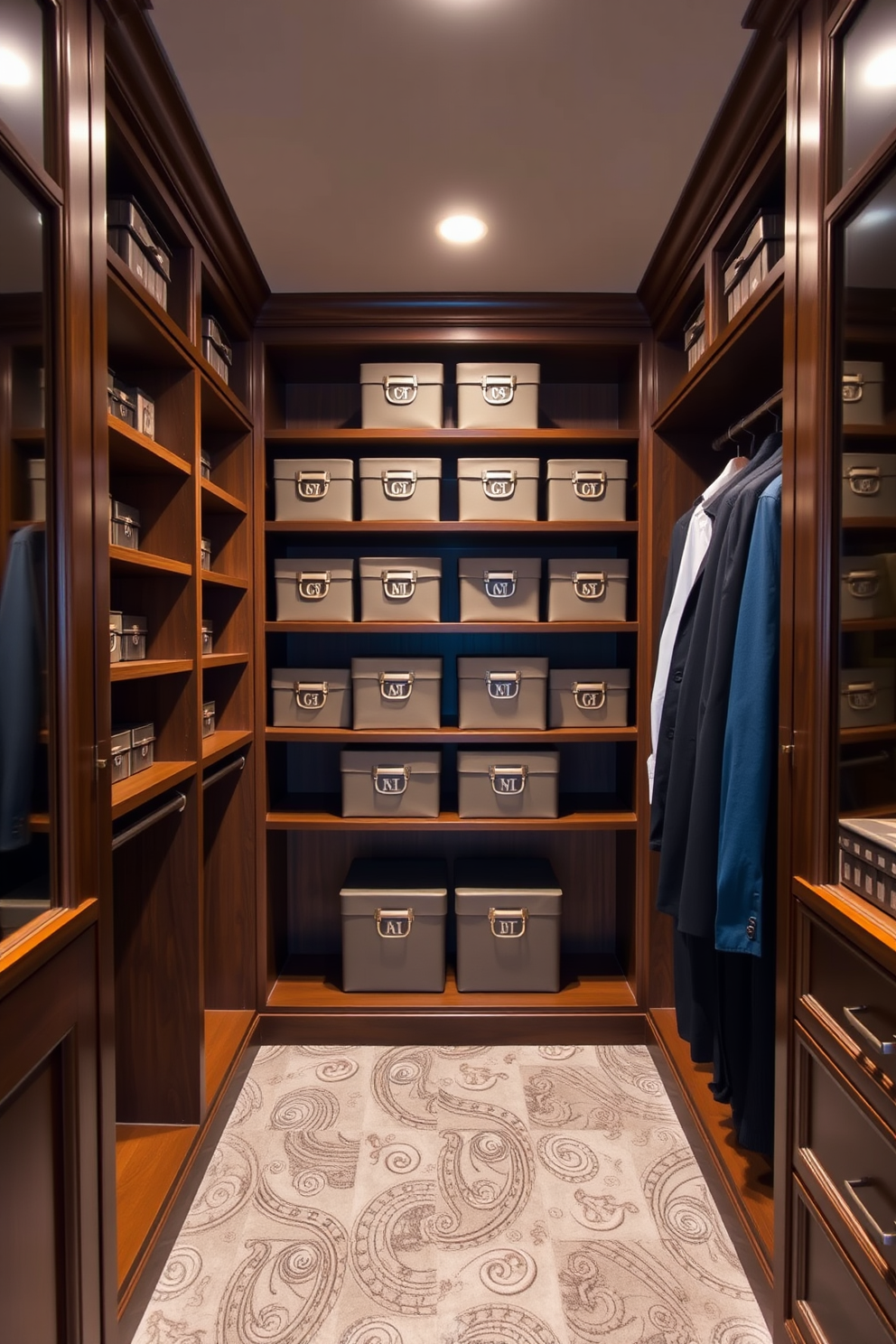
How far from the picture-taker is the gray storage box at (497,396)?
2.41 meters

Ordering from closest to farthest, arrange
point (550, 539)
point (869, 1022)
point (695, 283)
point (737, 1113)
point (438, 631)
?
1. point (869, 1022)
2. point (737, 1113)
3. point (695, 283)
4. point (438, 631)
5. point (550, 539)

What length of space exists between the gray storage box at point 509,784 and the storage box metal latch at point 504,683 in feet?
0.63

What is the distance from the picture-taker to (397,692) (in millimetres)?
2477

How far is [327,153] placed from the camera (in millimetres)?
1664

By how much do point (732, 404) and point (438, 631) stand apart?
106 cm

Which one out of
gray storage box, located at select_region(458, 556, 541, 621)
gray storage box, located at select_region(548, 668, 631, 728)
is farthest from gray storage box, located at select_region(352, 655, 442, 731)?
gray storage box, located at select_region(548, 668, 631, 728)

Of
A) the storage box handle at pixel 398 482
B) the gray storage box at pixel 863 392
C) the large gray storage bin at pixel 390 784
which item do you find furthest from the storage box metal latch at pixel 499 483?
the gray storage box at pixel 863 392

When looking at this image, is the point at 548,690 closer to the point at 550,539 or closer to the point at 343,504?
the point at 550,539

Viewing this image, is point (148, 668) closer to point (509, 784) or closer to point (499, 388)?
point (509, 784)

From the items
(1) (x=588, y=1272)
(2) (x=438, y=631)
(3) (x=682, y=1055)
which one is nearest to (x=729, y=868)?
(1) (x=588, y=1272)

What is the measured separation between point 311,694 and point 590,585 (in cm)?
96

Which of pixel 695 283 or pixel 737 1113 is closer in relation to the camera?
pixel 737 1113

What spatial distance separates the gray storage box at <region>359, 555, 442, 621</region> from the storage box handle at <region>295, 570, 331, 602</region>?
12 cm

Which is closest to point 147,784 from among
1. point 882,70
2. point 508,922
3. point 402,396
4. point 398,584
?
point 398,584
